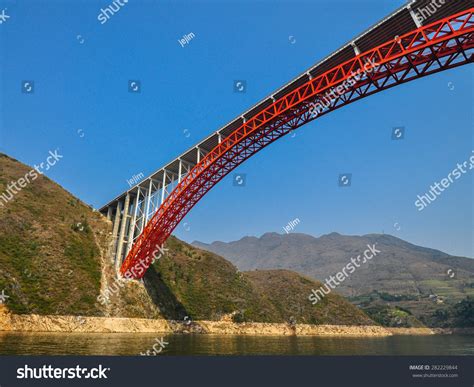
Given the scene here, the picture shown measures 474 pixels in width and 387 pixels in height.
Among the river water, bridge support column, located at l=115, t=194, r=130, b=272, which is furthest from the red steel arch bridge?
the river water

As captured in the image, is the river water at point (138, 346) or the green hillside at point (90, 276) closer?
the river water at point (138, 346)

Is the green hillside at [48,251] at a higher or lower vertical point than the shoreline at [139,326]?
higher

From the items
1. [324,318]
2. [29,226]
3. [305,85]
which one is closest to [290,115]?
[305,85]

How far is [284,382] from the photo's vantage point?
1032 centimetres

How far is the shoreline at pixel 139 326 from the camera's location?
30.9 metres

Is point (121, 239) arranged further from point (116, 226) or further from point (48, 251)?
point (48, 251)

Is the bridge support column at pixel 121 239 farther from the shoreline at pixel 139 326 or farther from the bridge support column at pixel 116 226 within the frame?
the shoreline at pixel 139 326

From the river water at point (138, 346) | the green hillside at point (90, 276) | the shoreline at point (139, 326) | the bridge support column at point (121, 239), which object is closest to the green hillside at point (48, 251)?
the green hillside at point (90, 276)

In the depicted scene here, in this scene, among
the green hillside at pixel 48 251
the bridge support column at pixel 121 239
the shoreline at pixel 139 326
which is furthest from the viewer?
the bridge support column at pixel 121 239

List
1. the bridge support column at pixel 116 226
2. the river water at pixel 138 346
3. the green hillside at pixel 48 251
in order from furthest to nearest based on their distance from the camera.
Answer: the bridge support column at pixel 116 226, the green hillside at pixel 48 251, the river water at pixel 138 346

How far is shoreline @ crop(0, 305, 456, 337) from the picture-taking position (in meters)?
30.9

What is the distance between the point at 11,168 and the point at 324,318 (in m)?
64.6

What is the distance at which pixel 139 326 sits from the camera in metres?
40.8

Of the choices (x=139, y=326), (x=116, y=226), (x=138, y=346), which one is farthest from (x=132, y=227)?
(x=138, y=346)
